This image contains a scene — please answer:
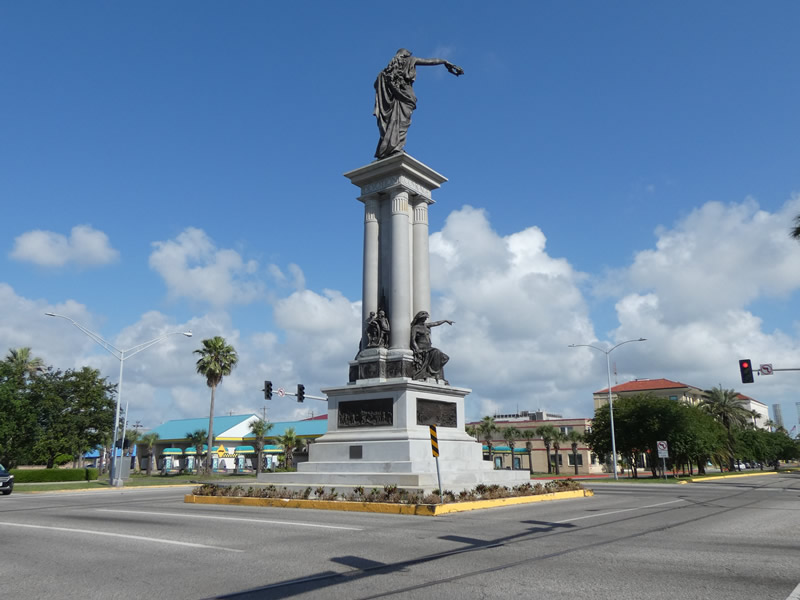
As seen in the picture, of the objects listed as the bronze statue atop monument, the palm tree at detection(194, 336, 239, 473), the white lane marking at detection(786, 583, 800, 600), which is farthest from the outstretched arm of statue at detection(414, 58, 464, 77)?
the palm tree at detection(194, 336, 239, 473)

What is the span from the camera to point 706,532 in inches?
465

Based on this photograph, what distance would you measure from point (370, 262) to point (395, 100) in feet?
24.2

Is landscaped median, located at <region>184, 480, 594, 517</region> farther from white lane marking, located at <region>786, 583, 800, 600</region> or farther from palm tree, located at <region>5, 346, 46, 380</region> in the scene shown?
palm tree, located at <region>5, 346, 46, 380</region>

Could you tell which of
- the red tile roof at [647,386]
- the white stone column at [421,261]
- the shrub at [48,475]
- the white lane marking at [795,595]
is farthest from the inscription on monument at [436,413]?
the red tile roof at [647,386]

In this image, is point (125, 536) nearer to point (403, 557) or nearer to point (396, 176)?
point (403, 557)

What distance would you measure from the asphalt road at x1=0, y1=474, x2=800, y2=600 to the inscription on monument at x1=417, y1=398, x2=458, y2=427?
7.06 meters

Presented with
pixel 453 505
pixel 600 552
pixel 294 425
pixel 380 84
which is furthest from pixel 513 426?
pixel 600 552

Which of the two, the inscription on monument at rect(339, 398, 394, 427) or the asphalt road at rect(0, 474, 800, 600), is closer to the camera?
the asphalt road at rect(0, 474, 800, 600)

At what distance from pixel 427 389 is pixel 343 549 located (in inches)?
498

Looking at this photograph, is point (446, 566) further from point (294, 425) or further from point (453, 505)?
point (294, 425)

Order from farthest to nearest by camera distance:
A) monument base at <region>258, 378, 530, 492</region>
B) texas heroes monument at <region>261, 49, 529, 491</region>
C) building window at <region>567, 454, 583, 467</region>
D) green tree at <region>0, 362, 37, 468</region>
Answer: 1. building window at <region>567, 454, 583, 467</region>
2. green tree at <region>0, 362, 37, 468</region>
3. texas heroes monument at <region>261, 49, 529, 491</region>
4. monument base at <region>258, 378, 530, 492</region>

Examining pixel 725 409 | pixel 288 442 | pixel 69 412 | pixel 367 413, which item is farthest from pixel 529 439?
pixel 367 413

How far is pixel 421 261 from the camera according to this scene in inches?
987

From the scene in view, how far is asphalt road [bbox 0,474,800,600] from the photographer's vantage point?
22.3 ft
